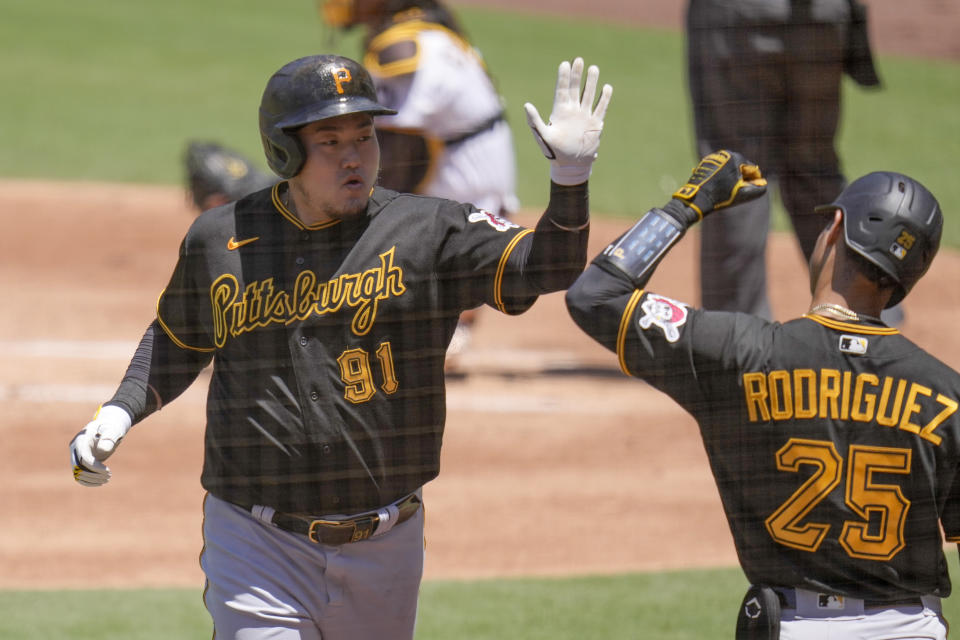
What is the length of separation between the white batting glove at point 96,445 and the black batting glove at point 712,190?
1217 millimetres

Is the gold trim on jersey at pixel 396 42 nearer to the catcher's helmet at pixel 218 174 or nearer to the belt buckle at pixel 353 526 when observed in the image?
the catcher's helmet at pixel 218 174

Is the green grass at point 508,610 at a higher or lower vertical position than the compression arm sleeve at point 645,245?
lower

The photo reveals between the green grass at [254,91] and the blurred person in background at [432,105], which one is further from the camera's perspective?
the green grass at [254,91]

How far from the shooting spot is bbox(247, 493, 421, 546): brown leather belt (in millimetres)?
2721

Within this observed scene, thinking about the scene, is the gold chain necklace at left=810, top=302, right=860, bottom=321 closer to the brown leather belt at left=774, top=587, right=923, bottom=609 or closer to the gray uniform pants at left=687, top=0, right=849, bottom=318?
the brown leather belt at left=774, top=587, right=923, bottom=609

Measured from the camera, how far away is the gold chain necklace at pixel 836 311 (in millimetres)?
2533

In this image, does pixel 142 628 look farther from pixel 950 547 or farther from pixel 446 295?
pixel 950 547

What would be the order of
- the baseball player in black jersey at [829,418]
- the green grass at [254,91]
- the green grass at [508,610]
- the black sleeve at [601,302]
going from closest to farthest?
the baseball player in black jersey at [829,418] < the black sleeve at [601,302] < the green grass at [508,610] < the green grass at [254,91]

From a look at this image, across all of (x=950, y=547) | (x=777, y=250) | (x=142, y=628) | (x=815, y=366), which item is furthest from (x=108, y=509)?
(x=777, y=250)

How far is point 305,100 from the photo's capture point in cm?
277

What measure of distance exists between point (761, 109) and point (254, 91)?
11870 millimetres

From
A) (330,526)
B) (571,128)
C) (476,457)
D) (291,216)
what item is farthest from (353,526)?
(476,457)

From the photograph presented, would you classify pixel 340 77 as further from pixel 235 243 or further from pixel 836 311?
pixel 836 311

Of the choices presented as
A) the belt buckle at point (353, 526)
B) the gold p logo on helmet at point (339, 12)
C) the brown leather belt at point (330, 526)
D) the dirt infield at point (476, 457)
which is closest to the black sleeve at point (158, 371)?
the brown leather belt at point (330, 526)
